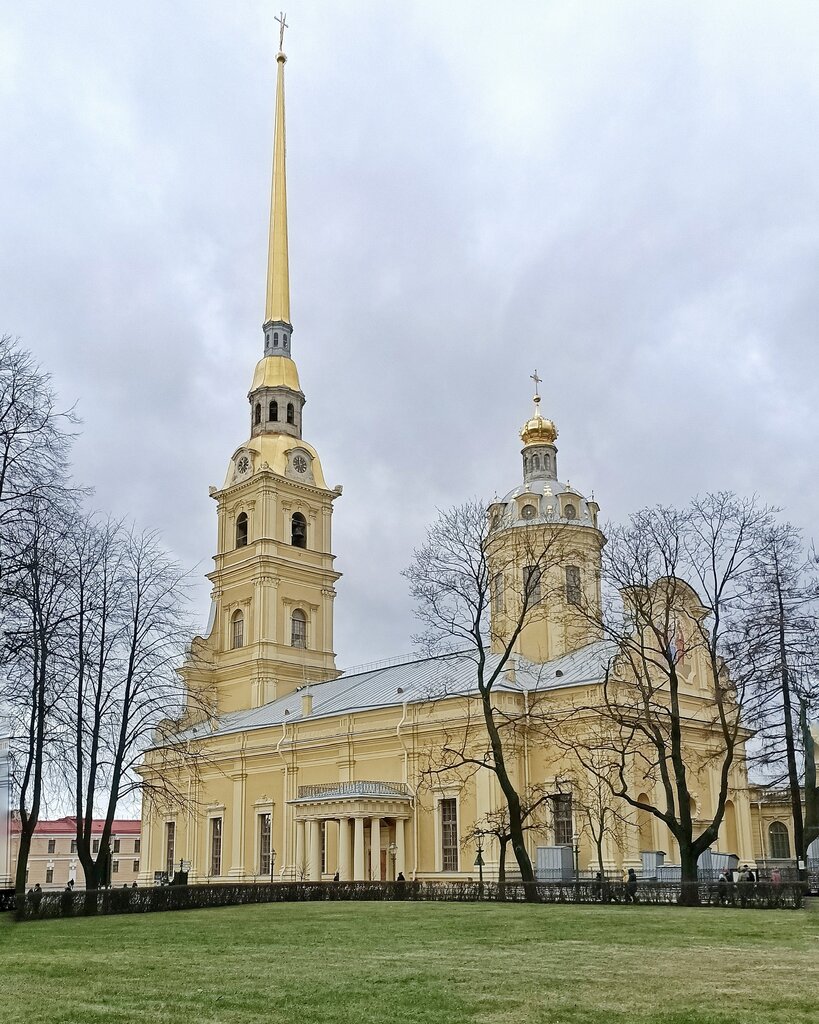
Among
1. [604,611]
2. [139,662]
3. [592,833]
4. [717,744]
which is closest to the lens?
[604,611]

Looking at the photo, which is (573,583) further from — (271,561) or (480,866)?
(271,561)

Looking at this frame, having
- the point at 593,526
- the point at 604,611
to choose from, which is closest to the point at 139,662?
the point at 604,611

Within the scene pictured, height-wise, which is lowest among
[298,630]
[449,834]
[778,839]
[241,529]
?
[778,839]

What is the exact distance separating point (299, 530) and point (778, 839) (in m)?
30.8

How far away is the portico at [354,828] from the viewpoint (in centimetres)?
4141

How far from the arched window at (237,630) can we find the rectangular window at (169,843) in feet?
33.6

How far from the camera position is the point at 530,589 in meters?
33.0

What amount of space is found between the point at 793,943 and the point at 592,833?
2371cm

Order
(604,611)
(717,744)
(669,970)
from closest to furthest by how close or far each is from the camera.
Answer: (669,970) → (604,611) → (717,744)

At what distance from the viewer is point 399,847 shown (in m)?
42.3

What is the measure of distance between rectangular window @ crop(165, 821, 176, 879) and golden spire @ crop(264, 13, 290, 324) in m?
30.3

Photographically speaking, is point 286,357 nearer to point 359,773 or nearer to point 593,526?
point 593,526

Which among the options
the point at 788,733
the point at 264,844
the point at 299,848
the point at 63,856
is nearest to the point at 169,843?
the point at 264,844

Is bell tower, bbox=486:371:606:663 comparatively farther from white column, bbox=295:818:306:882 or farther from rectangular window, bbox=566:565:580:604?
white column, bbox=295:818:306:882
